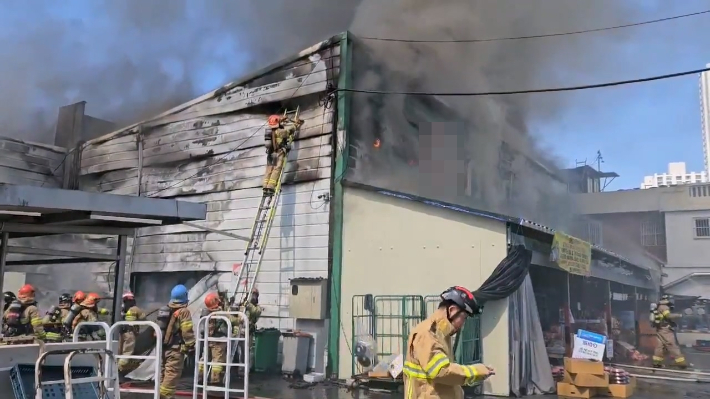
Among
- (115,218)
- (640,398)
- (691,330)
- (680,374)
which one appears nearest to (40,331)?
(115,218)

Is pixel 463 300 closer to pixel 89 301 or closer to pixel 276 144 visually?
pixel 89 301

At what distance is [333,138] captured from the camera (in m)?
10.1

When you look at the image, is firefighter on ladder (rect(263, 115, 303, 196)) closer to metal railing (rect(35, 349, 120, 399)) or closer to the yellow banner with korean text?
the yellow banner with korean text

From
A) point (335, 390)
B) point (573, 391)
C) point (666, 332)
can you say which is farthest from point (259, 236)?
point (666, 332)

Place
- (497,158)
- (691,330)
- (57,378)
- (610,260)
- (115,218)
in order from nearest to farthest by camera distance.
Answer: (57,378), (115,218), (610,260), (497,158), (691,330)

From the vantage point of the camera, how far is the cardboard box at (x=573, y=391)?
310 inches

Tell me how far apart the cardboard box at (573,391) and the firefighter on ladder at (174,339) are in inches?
199

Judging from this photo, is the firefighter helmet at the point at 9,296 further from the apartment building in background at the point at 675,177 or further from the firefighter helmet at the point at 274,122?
the apartment building in background at the point at 675,177

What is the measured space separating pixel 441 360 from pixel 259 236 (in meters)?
7.67

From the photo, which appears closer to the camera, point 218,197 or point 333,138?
point 333,138

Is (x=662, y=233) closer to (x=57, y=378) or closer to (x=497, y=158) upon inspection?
(x=497, y=158)

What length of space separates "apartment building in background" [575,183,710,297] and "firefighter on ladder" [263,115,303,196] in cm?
1658

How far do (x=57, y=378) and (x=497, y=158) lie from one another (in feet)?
43.2

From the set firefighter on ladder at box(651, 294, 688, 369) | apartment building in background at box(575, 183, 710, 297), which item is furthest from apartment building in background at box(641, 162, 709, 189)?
firefighter on ladder at box(651, 294, 688, 369)
